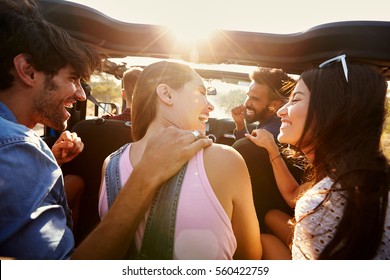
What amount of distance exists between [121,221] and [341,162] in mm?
881

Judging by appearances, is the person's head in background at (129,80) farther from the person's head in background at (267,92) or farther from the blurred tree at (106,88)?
the person's head in background at (267,92)

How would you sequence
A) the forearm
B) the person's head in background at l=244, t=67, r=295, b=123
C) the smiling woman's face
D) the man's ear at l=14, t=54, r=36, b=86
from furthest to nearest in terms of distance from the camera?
the person's head in background at l=244, t=67, r=295, b=123, the smiling woman's face, the man's ear at l=14, t=54, r=36, b=86, the forearm

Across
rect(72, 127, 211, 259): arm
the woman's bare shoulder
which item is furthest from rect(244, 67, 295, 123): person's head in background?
rect(72, 127, 211, 259): arm

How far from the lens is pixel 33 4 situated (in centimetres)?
123

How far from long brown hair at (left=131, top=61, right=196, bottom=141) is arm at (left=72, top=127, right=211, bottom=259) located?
0.27 m

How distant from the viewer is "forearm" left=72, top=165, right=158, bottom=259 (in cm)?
93

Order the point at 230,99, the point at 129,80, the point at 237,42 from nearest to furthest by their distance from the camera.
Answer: the point at 237,42, the point at 129,80, the point at 230,99

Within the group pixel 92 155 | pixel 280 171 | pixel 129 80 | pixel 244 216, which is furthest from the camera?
pixel 129 80

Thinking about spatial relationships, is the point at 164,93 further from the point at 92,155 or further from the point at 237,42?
the point at 92,155

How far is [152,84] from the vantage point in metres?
1.21

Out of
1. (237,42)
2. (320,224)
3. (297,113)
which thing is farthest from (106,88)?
(320,224)

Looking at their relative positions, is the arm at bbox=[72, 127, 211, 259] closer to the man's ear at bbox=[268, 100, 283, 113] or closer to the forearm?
the forearm
